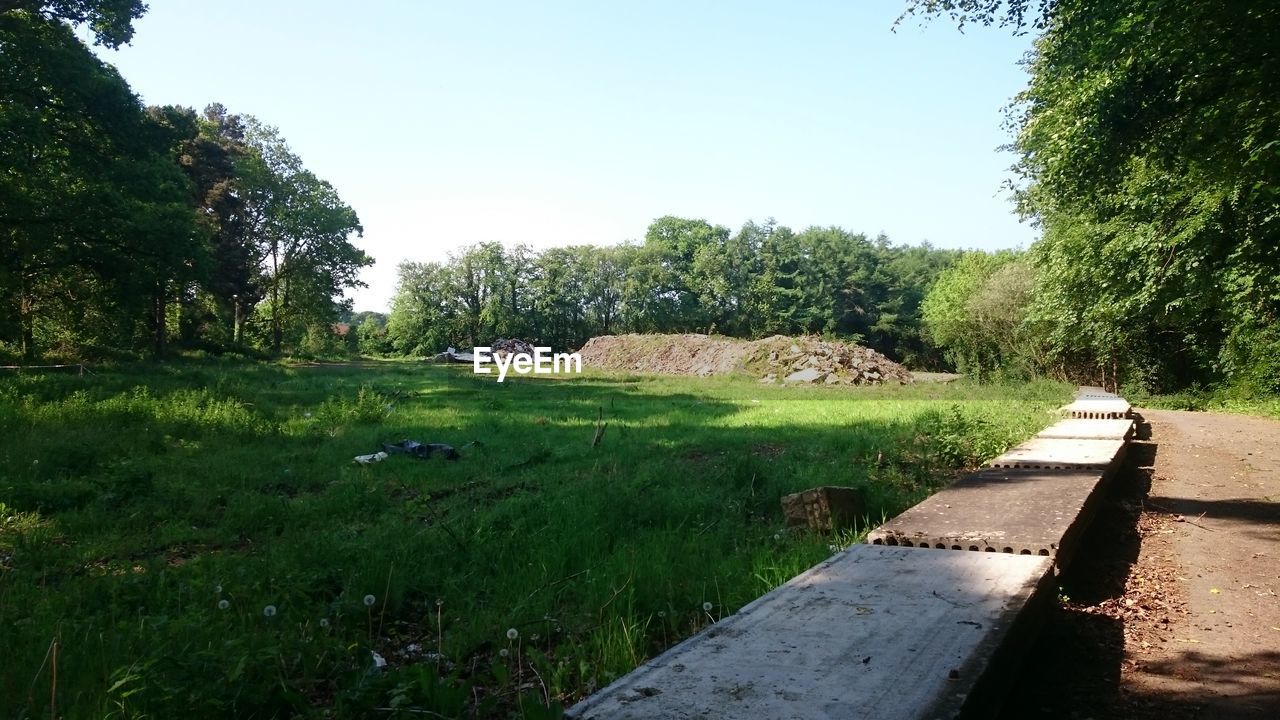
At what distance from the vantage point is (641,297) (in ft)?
199

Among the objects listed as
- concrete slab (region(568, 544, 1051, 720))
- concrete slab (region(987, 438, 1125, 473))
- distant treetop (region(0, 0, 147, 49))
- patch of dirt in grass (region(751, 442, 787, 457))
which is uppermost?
distant treetop (region(0, 0, 147, 49))

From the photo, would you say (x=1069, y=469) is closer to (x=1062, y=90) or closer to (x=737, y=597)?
(x=737, y=597)

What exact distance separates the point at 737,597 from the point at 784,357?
2947 centimetres

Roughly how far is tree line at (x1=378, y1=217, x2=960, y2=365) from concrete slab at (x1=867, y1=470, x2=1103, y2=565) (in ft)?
178

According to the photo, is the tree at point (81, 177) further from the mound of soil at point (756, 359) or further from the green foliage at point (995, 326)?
the green foliage at point (995, 326)

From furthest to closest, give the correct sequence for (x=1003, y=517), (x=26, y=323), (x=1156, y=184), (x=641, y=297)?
1. (x=641, y=297)
2. (x=26, y=323)
3. (x=1156, y=184)
4. (x=1003, y=517)

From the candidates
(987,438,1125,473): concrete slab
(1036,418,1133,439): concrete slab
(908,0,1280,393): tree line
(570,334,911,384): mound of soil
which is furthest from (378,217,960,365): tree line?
(987,438,1125,473): concrete slab

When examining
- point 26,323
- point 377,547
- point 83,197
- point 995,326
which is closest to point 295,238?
point 26,323

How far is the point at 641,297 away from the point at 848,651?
58584 millimetres

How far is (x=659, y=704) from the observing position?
1.98 metres

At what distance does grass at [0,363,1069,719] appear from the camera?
9.33ft

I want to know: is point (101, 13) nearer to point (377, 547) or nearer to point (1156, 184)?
point (377, 547)

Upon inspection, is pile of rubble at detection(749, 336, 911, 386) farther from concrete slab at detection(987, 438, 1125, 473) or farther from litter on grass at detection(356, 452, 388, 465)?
litter on grass at detection(356, 452, 388, 465)

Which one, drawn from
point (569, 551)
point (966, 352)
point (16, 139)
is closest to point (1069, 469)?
point (569, 551)
